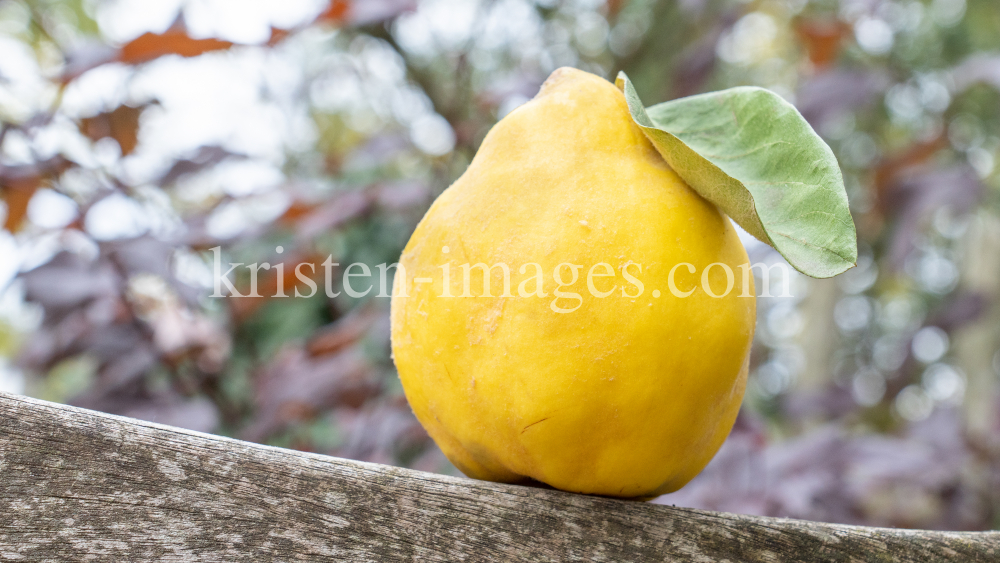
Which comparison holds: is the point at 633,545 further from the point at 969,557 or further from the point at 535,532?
the point at 969,557

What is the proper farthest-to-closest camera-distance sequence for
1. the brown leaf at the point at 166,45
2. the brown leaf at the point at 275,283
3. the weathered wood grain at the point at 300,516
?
the brown leaf at the point at 275,283, the brown leaf at the point at 166,45, the weathered wood grain at the point at 300,516

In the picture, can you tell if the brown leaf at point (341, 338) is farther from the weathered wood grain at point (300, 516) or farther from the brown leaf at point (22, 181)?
the weathered wood grain at point (300, 516)

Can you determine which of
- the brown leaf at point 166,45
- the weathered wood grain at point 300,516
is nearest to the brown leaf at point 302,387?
the brown leaf at point 166,45

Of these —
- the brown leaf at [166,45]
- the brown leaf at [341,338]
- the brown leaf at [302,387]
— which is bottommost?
the brown leaf at [302,387]

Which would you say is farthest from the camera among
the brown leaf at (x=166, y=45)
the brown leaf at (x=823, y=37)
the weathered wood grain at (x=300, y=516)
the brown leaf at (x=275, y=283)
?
the brown leaf at (x=823, y=37)

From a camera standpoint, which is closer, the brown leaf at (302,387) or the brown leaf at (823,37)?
the brown leaf at (302,387)

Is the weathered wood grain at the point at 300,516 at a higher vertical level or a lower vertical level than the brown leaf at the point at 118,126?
lower

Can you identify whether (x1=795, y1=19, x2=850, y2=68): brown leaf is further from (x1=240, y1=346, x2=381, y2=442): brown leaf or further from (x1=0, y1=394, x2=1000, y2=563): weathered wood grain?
(x1=0, y1=394, x2=1000, y2=563): weathered wood grain
